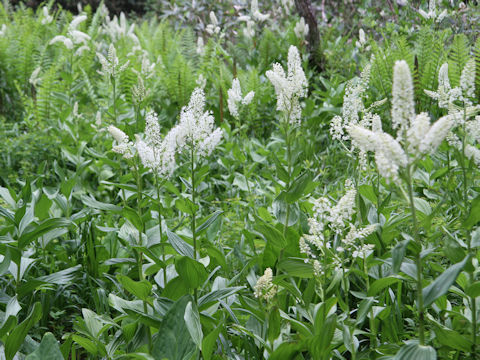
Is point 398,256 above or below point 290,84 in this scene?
below

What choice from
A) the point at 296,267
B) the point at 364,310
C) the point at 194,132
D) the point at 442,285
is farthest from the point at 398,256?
the point at 194,132

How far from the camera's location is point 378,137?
129cm

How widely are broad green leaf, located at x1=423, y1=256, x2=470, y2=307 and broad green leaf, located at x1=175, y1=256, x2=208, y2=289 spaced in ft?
2.60

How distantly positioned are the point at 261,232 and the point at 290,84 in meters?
0.66

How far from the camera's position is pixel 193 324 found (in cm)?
163

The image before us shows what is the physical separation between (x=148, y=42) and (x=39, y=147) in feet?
11.6

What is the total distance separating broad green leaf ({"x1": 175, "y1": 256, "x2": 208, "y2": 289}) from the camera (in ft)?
5.80

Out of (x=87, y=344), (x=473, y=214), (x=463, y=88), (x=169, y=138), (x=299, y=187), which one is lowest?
(x=87, y=344)

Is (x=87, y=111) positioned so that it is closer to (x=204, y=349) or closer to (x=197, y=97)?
(x=197, y=97)

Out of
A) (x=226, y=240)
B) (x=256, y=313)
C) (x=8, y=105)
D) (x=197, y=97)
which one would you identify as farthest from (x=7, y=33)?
(x=256, y=313)

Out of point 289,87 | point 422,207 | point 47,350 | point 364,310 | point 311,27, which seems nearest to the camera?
point 47,350

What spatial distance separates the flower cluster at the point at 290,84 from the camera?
6.93 feet

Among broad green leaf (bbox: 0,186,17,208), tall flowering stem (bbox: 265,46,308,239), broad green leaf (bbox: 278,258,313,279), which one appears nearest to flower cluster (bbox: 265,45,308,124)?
tall flowering stem (bbox: 265,46,308,239)

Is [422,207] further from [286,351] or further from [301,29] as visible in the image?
[301,29]
